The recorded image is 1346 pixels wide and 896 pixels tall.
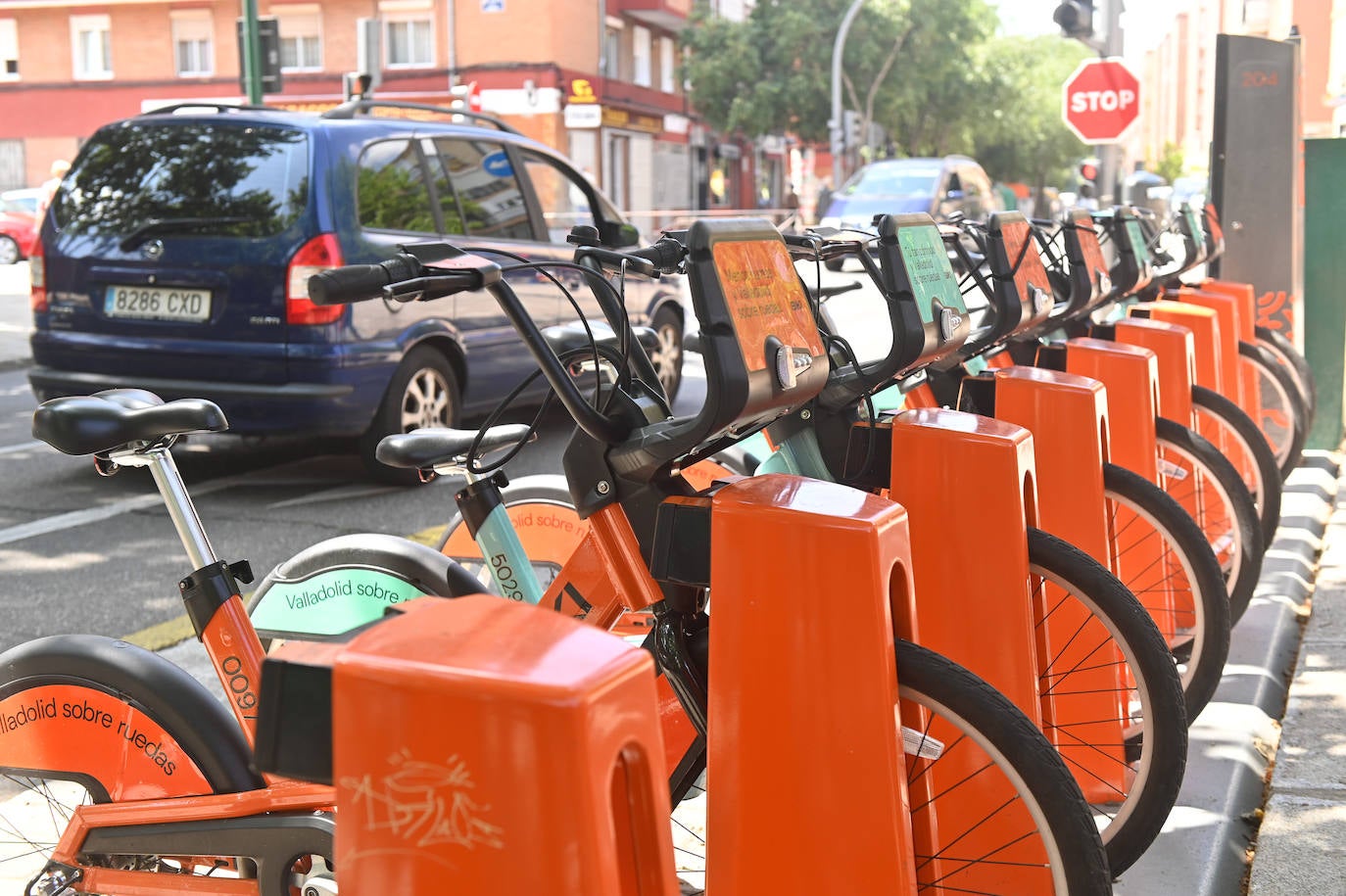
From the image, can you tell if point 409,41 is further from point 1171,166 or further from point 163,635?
point 163,635

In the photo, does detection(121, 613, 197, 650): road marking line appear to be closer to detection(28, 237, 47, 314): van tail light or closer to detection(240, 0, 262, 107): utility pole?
detection(28, 237, 47, 314): van tail light

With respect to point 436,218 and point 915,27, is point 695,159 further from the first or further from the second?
point 436,218

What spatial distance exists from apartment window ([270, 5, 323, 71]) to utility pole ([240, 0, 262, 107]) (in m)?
26.4

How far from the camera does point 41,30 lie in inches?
1617

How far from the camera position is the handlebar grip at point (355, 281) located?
2.29m

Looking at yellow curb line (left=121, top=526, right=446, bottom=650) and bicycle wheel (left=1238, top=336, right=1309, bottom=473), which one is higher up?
bicycle wheel (left=1238, top=336, right=1309, bottom=473)

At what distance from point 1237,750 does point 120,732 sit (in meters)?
2.59

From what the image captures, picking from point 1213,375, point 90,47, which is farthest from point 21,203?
point 1213,375

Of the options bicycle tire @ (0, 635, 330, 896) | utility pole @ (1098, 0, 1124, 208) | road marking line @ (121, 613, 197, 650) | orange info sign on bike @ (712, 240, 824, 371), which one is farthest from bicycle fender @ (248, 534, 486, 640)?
utility pole @ (1098, 0, 1124, 208)

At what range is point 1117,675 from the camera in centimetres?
328

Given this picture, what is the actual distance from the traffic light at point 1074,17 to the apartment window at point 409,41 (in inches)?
1067

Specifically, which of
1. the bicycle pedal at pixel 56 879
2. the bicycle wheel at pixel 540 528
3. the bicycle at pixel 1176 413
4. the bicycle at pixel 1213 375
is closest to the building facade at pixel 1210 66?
the bicycle at pixel 1213 375

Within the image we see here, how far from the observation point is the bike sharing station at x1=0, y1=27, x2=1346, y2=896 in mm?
1678

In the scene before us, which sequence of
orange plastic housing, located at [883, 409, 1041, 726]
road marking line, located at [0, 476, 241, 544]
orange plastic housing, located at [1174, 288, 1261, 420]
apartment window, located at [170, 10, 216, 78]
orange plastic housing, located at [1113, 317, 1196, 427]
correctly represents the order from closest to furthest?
orange plastic housing, located at [883, 409, 1041, 726] → orange plastic housing, located at [1113, 317, 1196, 427] → orange plastic housing, located at [1174, 288, 1261, 420] → road marking line, located at [0, 476, 241, 544] → apartment window, located at [170, 10, 216, 78]
